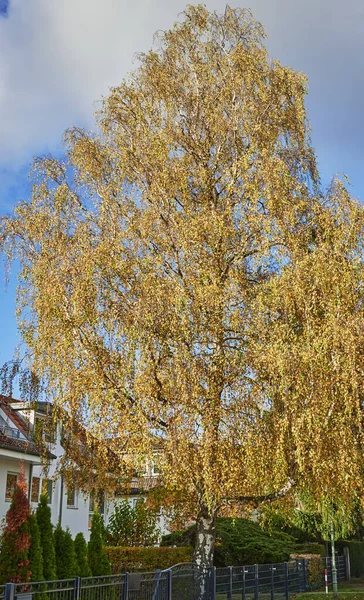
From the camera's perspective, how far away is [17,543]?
13.7 meters

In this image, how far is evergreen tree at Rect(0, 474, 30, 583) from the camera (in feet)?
44.4

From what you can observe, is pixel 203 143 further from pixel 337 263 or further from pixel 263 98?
pixel 337 263

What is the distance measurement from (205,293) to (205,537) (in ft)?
20.2

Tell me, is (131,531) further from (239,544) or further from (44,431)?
(44,431)

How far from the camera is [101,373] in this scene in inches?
602

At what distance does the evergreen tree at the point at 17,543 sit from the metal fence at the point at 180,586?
0.60m

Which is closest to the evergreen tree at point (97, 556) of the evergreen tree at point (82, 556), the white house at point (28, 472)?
the evergreen tree at point (82, 556)

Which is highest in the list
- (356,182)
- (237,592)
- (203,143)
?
(203,143)

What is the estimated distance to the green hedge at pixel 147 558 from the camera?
22.6 meters

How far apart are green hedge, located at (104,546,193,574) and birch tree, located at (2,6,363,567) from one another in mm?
5920

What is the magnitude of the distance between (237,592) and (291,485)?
5921mm

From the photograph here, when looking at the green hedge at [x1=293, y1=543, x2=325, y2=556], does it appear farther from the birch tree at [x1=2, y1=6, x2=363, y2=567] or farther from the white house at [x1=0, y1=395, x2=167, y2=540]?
the birch tree at [x1=2, y1=6, x2=363, y2=567]

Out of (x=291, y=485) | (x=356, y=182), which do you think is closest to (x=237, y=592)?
(x=291, y=485)

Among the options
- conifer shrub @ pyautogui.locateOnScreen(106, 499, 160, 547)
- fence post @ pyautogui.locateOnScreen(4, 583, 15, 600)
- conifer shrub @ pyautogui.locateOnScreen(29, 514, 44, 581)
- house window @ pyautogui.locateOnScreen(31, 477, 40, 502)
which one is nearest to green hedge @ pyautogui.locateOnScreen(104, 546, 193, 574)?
conifer shrub @ pyautogui.locateOnScreen(106, 499, 160, 547)
